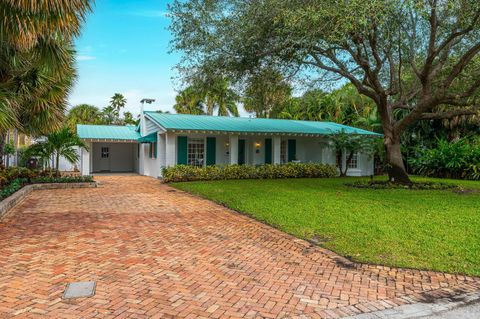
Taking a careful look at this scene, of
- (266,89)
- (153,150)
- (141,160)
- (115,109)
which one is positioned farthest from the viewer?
(115,109)

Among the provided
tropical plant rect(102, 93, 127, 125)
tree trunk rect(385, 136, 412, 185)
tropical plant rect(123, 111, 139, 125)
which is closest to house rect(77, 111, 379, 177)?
tree trunk rect(385, 136, 412, 185)

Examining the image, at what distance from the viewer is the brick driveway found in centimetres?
388

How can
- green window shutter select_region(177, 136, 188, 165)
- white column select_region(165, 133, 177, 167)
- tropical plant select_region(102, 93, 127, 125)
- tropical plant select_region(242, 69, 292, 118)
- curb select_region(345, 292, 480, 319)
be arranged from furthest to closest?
tropical plant select_region(102, 93, 127, 125), green window shutter select_region(177, 136, 188, 165), white column select_region(165, 133, 177, 167), tropical plant select_region(242, 69, 292, 118), curb select_region(345, 292, 480, 319)

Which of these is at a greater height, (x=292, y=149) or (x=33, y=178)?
(x=292, y=149)

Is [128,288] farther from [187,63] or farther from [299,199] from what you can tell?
[187,63]

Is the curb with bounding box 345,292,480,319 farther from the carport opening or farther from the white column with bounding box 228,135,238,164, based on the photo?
the carport opening

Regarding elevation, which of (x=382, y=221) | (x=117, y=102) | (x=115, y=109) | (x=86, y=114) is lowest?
(x=382, y=221)

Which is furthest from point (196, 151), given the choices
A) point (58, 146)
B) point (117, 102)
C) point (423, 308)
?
point (117, 102)

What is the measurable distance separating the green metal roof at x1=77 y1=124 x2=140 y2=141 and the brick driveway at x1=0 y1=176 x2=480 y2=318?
48.1 ft

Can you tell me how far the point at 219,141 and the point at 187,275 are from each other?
15.8 meters

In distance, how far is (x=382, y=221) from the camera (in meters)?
8.10

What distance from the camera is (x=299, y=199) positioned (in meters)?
11.3

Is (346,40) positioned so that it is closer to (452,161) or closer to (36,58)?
(36,58)

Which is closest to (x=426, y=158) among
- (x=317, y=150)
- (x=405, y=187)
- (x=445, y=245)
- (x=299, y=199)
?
(x=317, y=150)
